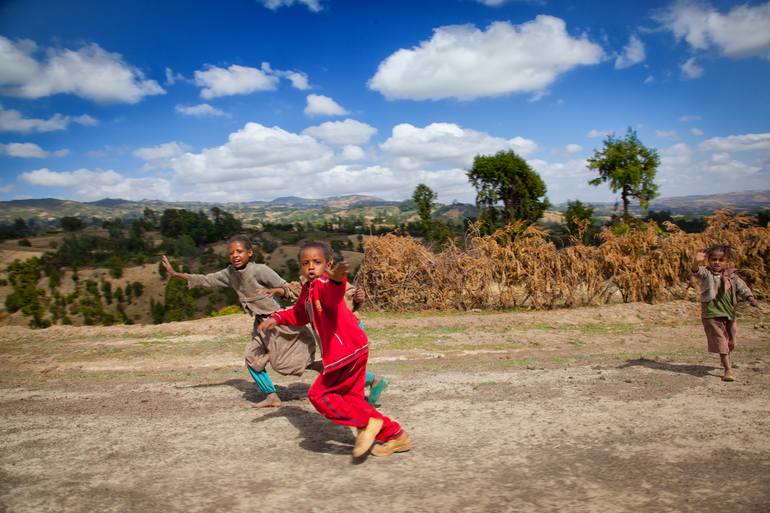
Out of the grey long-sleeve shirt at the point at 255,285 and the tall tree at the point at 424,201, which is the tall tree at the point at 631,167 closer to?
the tall tree at the point at 424,201

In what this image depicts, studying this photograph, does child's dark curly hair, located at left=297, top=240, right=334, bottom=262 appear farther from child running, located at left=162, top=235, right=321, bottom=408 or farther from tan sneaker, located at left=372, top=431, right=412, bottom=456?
tan sneaker, located at left=372, top=431, right=412, bottom=456

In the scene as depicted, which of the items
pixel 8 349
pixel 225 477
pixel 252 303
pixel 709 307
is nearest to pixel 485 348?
pixel 709 307

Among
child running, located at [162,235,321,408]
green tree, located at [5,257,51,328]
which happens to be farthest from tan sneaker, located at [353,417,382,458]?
green tree, located at [5,257,51,328]

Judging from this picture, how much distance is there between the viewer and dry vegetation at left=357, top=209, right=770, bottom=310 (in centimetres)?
1402

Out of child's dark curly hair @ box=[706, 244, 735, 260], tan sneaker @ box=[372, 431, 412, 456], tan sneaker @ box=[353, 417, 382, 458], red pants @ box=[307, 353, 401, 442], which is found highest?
child's dark curly hair @ box=[706, 244, 735, 260]

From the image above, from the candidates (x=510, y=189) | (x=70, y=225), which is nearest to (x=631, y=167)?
(x=510, y=189)

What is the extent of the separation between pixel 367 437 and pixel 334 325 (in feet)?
2.90

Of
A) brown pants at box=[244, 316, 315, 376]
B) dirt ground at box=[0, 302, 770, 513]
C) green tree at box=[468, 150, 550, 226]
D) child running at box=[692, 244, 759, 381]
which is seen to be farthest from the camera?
green tree at box=[468, 150, 550, 226]

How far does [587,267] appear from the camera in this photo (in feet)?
46.8

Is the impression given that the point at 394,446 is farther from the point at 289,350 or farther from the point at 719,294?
the point at 719,294

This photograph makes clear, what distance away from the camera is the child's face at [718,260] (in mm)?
6006

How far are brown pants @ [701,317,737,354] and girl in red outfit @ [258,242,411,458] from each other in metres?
4.35

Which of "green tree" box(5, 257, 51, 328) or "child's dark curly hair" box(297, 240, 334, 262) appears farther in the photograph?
"green tree" box(5, 257, 51, 328)

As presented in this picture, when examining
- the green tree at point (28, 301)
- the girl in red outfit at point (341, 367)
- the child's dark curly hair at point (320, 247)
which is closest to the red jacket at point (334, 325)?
the girl in red outfit at point (341, 367)
